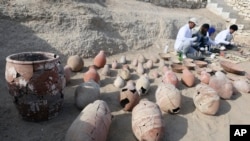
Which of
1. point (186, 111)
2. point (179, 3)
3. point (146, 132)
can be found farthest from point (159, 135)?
point (179, 3)

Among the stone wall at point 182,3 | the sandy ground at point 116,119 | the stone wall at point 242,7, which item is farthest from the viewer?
the stone wall at point 242,7

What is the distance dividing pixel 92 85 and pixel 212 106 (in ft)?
5.29

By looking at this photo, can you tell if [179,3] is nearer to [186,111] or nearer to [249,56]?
[249,56]

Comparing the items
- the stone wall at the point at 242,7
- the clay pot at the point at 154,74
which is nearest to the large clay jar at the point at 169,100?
the clay pot at the point at 154,74

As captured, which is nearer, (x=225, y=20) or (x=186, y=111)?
(x=186, y=111)

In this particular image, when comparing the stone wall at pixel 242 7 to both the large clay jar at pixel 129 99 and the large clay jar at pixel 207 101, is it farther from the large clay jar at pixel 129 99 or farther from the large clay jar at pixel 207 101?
the large clay jar at pixel 129 99

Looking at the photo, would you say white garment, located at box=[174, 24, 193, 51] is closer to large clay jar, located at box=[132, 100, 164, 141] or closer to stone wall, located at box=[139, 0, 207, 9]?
stone wall, located at box=[139, 0, 207, 9]

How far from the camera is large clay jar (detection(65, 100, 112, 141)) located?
2.20m

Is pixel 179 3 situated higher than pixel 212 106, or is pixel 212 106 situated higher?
pixel 179 3

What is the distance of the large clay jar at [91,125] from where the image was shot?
86.5 inches

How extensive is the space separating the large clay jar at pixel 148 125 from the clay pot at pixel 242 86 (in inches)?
89.0

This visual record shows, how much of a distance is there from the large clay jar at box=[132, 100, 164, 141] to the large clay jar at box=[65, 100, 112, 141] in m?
0.32

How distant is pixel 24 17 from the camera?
4457 mm

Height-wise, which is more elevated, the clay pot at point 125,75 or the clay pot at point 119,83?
the clay pot at point 125,75
